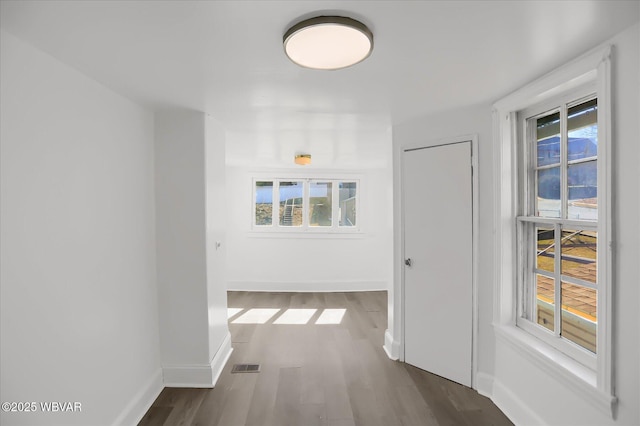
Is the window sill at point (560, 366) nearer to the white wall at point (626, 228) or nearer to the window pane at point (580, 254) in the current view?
the white wall at point (626, 228)

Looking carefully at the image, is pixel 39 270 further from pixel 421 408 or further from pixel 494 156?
pixel 494 156

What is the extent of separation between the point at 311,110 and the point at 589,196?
74.3 inches

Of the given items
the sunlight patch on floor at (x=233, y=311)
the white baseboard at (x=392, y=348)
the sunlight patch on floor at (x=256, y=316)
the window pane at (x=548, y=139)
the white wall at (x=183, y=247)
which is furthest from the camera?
the sunlight patch on floor at (x=233, y=311)

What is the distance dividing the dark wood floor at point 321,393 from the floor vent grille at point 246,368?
0.05 metres

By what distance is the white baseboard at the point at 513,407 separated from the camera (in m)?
1.89

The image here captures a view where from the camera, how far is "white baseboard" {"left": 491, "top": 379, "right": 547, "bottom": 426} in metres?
1.89

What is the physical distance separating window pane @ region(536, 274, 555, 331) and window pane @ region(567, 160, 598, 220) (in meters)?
0.51

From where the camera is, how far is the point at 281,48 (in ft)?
4.56

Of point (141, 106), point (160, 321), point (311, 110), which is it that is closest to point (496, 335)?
point (311, 110)

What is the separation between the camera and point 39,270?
54.1 inches

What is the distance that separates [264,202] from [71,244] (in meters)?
4.06

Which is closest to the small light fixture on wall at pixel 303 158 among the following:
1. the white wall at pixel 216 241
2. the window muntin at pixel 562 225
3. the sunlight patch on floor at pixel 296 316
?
the white wall at pixel 216 241

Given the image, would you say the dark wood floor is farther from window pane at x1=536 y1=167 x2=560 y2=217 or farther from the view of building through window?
window pane at x1=536 y1=167 x2=560 y2=217

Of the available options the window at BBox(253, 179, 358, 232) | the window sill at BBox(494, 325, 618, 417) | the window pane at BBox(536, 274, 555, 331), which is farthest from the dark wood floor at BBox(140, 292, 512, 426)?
the window at BBox(253, 179, 358, 232)
